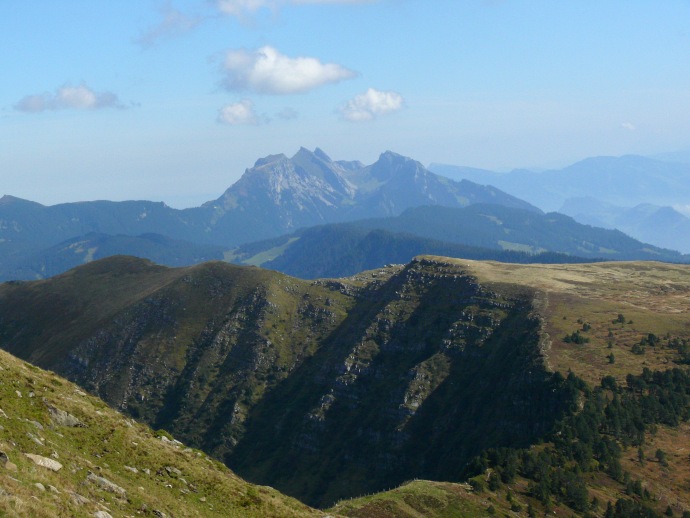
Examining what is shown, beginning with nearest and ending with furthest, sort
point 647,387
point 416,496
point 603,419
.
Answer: point 416,496, point 603,419, point 647,387

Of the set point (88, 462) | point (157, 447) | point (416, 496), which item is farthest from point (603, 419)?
point (88, 462)

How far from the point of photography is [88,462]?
155 feet

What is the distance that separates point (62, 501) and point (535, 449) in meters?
108

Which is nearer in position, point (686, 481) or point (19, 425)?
point (19, 425)

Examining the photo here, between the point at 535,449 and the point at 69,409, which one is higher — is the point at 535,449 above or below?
below

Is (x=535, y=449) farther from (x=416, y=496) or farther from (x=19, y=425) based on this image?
(x=19, y=425)

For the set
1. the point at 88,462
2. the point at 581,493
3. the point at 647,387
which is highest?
the point at 88,462

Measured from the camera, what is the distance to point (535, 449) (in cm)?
12538

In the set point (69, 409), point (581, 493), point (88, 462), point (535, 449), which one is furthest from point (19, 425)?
point (535, 449)

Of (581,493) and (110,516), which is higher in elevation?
(110,516)

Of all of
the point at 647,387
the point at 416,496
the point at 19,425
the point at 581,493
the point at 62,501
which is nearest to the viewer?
the point at 62,501

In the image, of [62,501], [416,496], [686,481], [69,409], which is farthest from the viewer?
[686,481]

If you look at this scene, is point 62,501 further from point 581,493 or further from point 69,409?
point 581,493

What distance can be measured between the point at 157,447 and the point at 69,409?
893 cm
